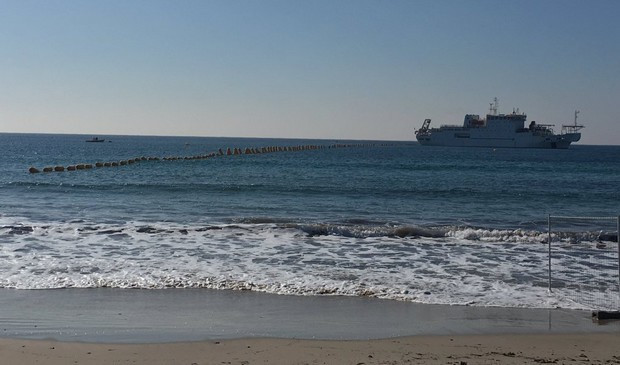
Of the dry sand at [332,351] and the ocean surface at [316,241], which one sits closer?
the dry sand at [332,351]

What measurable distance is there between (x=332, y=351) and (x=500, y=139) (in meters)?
115

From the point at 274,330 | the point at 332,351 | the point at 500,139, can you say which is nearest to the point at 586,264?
the point at 274,330

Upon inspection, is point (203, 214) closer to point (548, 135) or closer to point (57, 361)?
point (57, 361)

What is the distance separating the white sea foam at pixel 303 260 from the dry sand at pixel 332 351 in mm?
2213

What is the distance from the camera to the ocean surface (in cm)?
1108

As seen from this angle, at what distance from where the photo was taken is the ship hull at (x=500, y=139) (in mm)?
115812

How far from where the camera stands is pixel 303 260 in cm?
1371

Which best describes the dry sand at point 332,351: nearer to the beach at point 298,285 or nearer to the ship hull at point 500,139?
the beach at point 298,285

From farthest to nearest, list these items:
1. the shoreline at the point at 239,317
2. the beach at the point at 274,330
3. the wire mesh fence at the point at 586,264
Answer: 1. the wire mesh fence at the point at 586,264
2. the shoreline at the point at 239,317
3. the beach at the point at 274,330

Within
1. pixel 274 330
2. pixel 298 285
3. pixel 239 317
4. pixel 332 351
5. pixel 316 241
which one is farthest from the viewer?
pixel 316 241

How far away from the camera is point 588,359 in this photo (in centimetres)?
→ 719

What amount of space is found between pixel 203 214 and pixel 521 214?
12.1 metres

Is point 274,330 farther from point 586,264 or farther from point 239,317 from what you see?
point 586,264

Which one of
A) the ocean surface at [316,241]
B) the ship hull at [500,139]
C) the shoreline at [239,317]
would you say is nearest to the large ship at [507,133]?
the ship hull at [500,139]
